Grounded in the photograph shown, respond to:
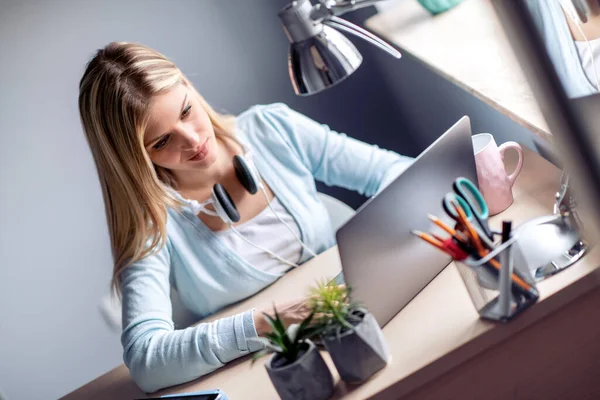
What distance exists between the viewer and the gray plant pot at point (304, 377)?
1080 mm

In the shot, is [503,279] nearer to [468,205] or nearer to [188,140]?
[468,205]

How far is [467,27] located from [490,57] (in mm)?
236

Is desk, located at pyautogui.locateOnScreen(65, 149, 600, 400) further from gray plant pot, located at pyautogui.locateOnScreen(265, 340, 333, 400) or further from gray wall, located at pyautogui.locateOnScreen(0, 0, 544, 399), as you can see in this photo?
gray wall, located at pyautogui.locateOnScreen(0, 0, 544, 399)

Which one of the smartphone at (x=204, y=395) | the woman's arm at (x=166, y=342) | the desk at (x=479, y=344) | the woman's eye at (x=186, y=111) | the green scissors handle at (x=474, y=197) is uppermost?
the woman's eye at (x=186, y=111)

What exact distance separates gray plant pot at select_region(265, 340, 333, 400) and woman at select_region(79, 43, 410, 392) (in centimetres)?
23

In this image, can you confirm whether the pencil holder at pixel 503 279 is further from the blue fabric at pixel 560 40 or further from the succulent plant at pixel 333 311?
the blue fabric at pixel 560 40

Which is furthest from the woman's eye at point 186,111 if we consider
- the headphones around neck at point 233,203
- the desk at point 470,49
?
the desk at point 470,49

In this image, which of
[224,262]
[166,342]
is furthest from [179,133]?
[166,342]

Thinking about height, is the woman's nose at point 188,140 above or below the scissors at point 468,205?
above

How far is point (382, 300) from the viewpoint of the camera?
1.20m

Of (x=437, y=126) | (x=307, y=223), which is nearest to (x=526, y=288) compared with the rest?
(x=307, y=223)

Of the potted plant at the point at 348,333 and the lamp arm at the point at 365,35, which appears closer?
the potted plant at the point at 348,333

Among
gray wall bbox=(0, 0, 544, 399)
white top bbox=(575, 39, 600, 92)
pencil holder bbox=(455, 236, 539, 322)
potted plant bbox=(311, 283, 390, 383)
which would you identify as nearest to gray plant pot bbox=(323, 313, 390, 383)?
potted plant bbox=(311, 283, 390, 383)

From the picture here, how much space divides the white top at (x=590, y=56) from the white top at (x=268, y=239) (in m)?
0.80
